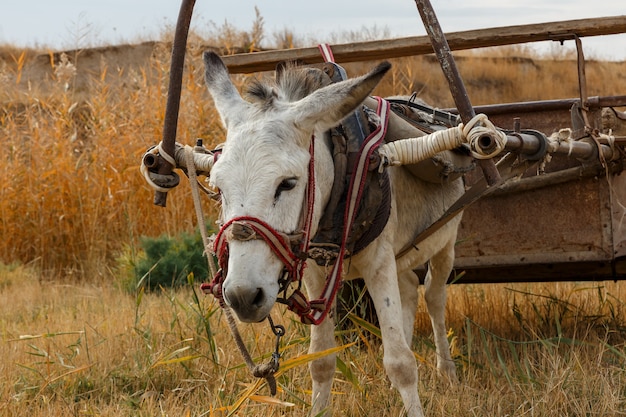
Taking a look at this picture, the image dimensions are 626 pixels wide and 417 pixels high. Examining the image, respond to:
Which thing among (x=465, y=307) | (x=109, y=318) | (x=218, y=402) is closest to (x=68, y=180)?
(x=109, y=318)

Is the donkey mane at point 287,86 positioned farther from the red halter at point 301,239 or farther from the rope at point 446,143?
the rope at point 446,143

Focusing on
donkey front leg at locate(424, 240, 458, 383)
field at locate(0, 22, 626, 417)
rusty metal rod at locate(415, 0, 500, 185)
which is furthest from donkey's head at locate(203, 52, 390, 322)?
donkey front leg at locate(424, 240, 458, 383)

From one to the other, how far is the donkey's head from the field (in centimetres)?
70

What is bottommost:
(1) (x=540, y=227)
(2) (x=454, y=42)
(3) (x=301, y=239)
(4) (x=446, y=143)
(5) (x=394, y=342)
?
(5) (x=394, y=342)

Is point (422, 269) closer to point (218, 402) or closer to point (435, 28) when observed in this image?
point (218, 402)

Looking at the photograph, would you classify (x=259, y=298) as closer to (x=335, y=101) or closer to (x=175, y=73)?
(x=335, y=101)

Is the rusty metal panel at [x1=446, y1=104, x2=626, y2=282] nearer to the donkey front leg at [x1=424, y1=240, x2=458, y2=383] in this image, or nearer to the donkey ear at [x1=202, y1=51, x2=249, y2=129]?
the donkey front leg at [x1=424, y1=240, x2=458, y2=383]

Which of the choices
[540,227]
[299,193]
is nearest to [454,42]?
[540,227]

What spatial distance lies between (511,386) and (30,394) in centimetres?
233

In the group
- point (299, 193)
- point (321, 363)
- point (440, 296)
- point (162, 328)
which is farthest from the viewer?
point (162, 328)

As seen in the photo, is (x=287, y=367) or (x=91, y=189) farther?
(x=91, y=189)

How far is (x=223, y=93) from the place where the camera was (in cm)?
318

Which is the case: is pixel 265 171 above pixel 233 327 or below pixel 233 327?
above

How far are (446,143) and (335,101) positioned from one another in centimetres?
54
